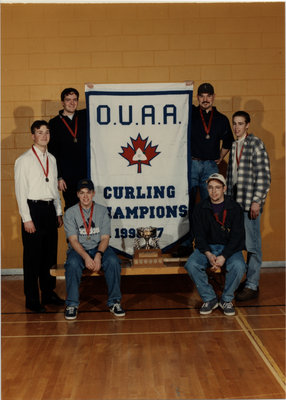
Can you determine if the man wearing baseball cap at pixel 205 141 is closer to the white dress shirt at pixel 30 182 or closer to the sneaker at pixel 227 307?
the sneaker at pixel 227 307

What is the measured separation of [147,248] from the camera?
4.57 m

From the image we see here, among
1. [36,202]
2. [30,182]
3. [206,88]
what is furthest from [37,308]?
[206,88]

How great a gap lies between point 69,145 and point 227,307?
2026 millimetres

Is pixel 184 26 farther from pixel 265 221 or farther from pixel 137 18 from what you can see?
pixel 265 221

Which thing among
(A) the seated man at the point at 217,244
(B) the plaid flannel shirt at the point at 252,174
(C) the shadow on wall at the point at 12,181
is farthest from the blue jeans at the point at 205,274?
(C) the shadow on wall at the point at 12,181

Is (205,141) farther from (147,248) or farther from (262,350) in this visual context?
(262,350)

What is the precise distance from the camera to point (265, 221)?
5832 millimetres

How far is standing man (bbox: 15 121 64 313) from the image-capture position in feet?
13.9

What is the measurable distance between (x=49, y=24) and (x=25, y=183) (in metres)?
2.21

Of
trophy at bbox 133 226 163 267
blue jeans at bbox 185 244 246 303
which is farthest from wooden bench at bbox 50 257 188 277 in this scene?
blue jeans at bbox 185 244 246 303

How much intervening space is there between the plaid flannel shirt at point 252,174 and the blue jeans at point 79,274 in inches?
50.2

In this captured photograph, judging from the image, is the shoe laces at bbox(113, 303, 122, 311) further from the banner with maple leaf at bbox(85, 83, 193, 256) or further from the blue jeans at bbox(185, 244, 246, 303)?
the banner with maple leaf at bbox(85, 83, 193, 256)

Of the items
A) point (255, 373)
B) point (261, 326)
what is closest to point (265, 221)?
point (261, 326)

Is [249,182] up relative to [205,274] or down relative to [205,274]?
up
